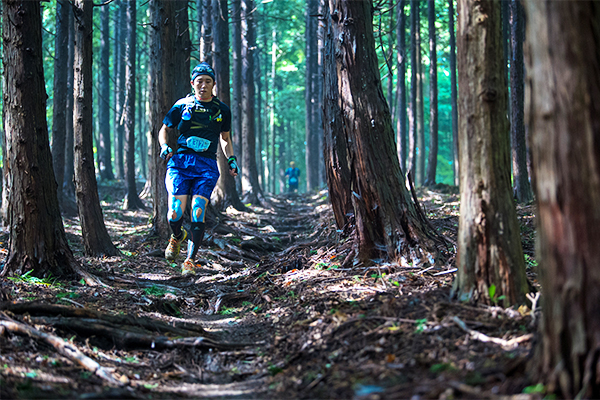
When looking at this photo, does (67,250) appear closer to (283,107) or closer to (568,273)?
(568,273)

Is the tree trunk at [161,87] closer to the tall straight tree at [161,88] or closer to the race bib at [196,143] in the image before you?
the tall straight tree at [161,88]

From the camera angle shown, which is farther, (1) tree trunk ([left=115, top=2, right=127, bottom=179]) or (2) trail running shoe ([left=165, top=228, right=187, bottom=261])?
(1) tree trunk ([left=115, top=2, right=127, bottom=179])

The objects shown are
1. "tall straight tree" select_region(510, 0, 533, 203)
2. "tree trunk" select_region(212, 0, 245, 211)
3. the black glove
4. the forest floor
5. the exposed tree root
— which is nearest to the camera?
the forest floor

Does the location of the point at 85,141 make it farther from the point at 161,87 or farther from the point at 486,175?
the point at 486,175

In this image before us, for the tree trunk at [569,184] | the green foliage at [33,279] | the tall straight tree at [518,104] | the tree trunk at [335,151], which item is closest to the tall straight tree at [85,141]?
the green foliage at [33,279]

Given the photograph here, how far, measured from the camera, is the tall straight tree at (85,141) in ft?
22.4

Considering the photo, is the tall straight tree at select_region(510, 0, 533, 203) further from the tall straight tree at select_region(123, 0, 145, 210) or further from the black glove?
the tall straight tree at select_region(123, 0, 145, 210)

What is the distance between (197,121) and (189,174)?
0.69 m

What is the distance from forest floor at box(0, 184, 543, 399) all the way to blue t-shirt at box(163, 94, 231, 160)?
186cm

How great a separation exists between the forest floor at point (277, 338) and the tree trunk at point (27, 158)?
0.99 ft

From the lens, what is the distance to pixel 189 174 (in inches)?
259

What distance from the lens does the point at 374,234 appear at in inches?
206

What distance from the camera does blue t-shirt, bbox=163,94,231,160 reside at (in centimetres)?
651

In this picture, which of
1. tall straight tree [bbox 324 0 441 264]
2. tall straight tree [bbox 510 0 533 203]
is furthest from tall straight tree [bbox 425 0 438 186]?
tall straight tree [bbox 324 0 441 264]
